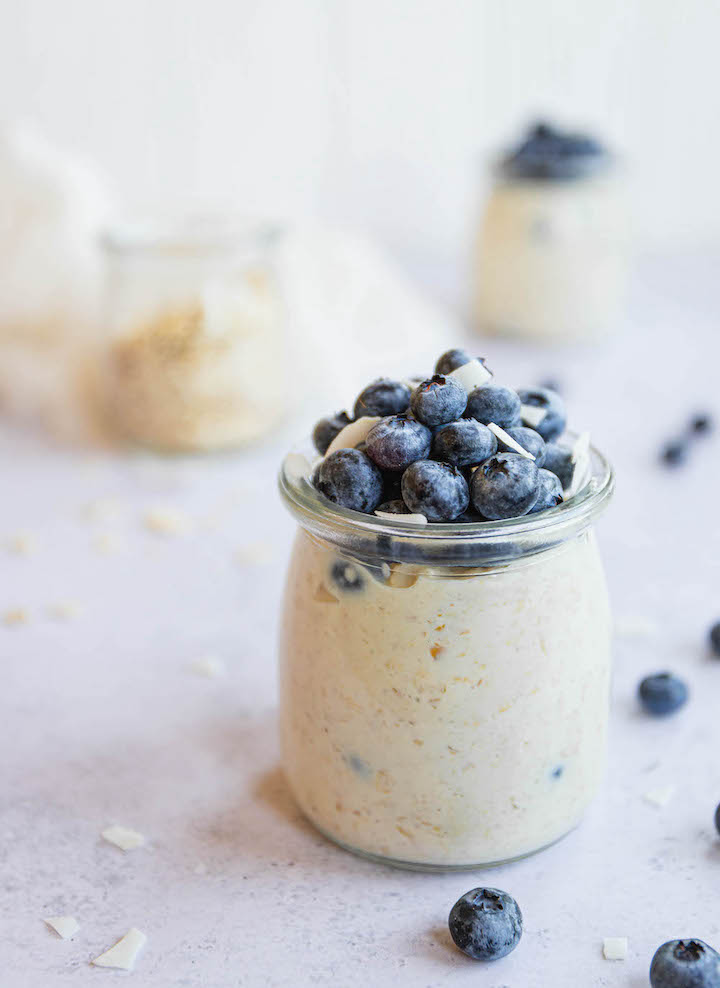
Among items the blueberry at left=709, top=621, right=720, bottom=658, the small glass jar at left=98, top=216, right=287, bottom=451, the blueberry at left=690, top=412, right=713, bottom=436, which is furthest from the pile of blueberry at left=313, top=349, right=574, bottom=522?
the blueberry at left=690, top=412, right=713, bottom=436

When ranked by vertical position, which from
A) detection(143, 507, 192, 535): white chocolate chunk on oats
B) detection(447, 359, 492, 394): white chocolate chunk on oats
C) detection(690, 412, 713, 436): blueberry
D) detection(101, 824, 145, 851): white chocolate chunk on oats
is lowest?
detection(143, 507, 192, 535): white chocolate chunk on oats

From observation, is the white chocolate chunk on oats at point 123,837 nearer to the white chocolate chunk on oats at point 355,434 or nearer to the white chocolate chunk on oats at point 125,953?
the white chocolate chunk on oats at point 125,953

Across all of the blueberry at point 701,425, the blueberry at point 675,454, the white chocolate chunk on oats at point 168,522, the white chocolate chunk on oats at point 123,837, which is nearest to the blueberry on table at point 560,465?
the white chocolate chunk on oats at point 123,837

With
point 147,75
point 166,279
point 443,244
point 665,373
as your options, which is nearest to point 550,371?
point 665,373

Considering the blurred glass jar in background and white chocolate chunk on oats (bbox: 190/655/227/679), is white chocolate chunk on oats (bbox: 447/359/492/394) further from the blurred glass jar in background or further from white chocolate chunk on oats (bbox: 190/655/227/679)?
the blurred glass jar in background

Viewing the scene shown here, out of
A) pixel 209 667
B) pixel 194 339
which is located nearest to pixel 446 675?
pixel 209 667

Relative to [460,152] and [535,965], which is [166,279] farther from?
[460,152]

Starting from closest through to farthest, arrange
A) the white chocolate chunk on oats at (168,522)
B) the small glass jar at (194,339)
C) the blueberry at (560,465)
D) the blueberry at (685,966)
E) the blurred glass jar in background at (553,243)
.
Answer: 1. the blueberry at (685,966)
2. the blueberry at (560,465)
3. the white chocolate chunk on oats at (168,522)
4. the small glass jar at (194,339)
5. the blurred glass jar in background at (553,243)
